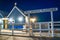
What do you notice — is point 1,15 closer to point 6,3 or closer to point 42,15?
point 6,3

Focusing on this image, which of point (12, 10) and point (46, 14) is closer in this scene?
point (46, 14)

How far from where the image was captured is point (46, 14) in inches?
692

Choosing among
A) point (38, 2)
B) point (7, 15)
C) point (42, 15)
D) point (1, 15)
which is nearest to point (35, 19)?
point (42, 15)

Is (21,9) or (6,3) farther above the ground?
(6,3)

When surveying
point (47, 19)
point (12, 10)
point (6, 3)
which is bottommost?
point (47, 19)

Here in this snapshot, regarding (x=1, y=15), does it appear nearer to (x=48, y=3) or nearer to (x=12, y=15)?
(x=12, y=15)

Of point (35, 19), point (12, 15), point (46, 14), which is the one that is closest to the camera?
point (46, 14)

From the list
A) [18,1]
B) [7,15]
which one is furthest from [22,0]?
[7,15]

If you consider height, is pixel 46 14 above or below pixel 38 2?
below

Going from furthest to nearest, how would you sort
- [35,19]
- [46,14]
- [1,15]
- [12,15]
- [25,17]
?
[1,15], [12,15], [25,17], [35,19], [46,14]

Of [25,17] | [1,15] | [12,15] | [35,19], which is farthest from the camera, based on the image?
[1,15]

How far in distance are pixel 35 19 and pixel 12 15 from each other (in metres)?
5.08

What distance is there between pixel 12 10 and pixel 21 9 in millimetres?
1843

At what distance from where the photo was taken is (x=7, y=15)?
2231cm
